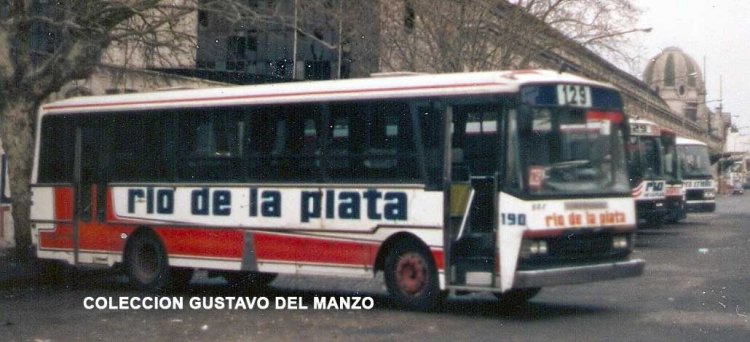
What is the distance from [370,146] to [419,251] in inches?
57.1

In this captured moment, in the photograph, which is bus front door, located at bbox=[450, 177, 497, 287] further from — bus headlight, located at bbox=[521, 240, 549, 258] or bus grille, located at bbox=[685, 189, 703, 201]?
bus grille, located at bbox=[685, 189, 703, 201]

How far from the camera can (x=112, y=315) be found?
15617mm

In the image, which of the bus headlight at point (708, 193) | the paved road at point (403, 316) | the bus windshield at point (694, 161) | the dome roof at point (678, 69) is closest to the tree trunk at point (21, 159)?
the paved road at point (403, 316)

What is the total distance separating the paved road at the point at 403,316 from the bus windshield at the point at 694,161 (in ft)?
86.1

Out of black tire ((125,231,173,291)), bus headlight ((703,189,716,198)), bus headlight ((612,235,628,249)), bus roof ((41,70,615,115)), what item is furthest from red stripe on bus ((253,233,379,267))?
bus headlight ((703,189,716,198))

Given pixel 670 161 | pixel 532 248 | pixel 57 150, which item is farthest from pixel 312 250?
pixel 670 161

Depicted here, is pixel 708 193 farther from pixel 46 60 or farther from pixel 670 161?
pixel 46 60

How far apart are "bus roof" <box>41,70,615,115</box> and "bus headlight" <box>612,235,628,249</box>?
1.82 metres

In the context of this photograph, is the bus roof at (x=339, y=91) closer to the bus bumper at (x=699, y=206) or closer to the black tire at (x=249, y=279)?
the black tire at (x=249, y=279)

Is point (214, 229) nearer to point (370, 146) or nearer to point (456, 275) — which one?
point (370, 146)

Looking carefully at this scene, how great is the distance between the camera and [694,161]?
47.5 m

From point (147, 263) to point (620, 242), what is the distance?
6.94 m

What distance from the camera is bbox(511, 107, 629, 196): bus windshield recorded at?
582 inches

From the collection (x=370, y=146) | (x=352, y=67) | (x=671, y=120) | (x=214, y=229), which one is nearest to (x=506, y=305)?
(x=370, y=146)
